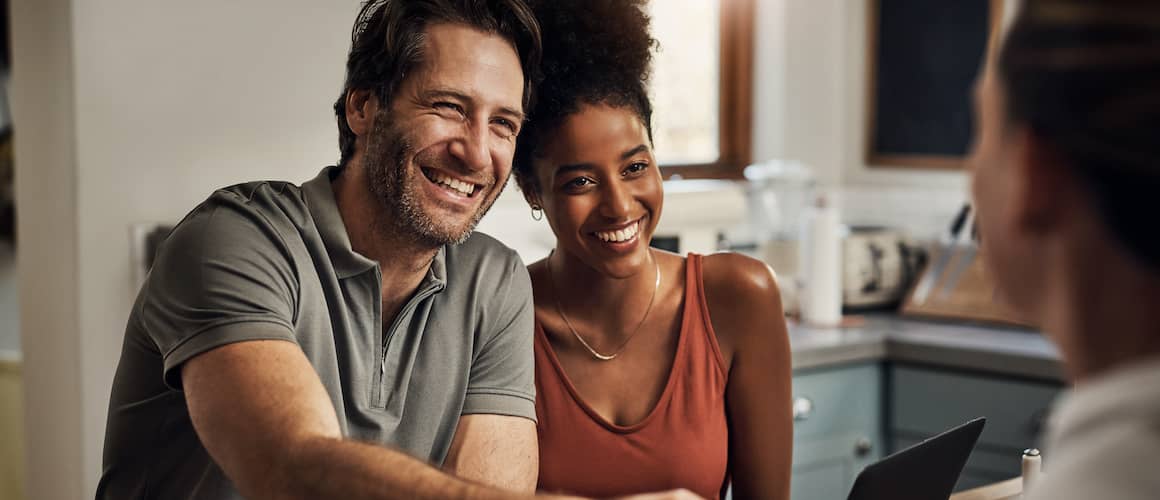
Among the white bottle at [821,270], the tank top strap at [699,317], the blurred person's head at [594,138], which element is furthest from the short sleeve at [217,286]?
the white bottle at [821,270]

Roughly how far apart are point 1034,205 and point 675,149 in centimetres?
309

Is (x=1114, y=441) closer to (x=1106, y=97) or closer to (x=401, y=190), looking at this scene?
(x=1106, y=97)

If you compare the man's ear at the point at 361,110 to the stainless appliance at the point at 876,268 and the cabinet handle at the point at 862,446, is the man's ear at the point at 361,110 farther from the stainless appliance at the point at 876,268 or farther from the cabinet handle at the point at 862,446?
the stainless appliance at the point at 876,268

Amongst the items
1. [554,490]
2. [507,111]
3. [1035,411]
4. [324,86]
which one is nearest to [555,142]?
[507,111]

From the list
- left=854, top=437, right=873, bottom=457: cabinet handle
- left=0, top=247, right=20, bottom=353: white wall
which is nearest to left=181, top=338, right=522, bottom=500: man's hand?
left=854, top=437, right=873, bottom=457: cabinet handle

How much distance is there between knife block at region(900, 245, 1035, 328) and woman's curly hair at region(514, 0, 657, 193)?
5.32 ft

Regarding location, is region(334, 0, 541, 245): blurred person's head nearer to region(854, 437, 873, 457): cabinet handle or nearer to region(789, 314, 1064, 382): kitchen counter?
region(789, 314, 1064, 382): kitchen counter

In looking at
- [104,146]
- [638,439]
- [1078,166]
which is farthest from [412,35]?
[1078,166]

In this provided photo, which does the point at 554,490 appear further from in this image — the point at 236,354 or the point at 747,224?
the point at 747,224

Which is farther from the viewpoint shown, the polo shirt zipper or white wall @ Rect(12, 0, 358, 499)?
white wall @ Rect(12, 0, 358, 499)

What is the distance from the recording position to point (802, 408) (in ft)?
9.22

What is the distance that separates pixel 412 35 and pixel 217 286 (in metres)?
0.43

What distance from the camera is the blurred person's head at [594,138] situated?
5.59 ft

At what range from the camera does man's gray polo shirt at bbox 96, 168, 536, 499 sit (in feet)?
4.65
